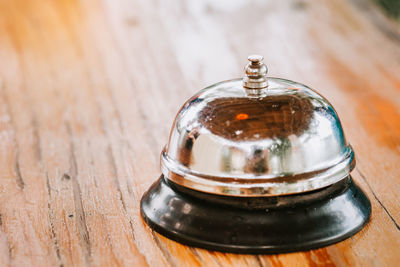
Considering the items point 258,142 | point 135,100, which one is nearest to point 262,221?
point 258,142

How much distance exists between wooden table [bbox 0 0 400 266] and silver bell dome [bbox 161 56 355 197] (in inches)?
4.2

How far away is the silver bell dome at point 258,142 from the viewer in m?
0.93

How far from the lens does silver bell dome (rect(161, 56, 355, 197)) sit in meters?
0.93

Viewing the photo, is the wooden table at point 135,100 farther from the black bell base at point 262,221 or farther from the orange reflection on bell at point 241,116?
the orange reflection on bell at point 241,116

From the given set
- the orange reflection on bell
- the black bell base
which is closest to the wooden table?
the black bell base

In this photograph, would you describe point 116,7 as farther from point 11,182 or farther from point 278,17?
point 11,182

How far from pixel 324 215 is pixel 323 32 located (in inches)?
50.0

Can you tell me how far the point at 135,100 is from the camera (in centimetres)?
169

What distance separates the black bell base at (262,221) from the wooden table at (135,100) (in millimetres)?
17

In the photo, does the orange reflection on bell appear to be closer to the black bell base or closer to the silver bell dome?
the silver bell dome

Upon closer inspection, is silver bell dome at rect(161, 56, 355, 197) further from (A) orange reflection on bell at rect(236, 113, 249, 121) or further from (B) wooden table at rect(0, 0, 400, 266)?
(B) wooden table at rect(0, 0, 400, 266)

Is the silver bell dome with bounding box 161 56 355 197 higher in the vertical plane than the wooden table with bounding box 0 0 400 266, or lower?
higher

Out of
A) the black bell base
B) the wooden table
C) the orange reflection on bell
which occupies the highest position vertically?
the orange reflection on bell

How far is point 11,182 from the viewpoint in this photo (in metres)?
1.24
